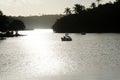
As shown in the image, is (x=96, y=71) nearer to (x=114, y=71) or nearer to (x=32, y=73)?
(x=114, y=71)

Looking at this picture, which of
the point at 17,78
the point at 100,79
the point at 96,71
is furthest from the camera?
the point at 96,71

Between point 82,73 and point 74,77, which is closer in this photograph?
point 74,77

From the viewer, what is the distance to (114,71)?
59.5m

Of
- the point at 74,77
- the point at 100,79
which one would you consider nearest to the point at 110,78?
the point at 100,79

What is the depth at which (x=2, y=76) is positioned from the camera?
58.3 m

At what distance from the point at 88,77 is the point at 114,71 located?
7.40 metres

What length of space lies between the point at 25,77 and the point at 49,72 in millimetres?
6785

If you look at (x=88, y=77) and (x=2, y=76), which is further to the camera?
(x=2, y=76)

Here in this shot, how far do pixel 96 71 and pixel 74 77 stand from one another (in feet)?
24.8

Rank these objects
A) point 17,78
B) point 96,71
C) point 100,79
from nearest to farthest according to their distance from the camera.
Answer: point 100,79
point 17,78
point 96,71

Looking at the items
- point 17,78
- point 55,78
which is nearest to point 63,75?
point 55,78

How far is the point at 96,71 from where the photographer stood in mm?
60844

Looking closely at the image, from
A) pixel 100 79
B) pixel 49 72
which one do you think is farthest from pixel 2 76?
pixel 100 79

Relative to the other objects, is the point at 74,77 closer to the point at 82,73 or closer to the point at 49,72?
the point at 82,73
